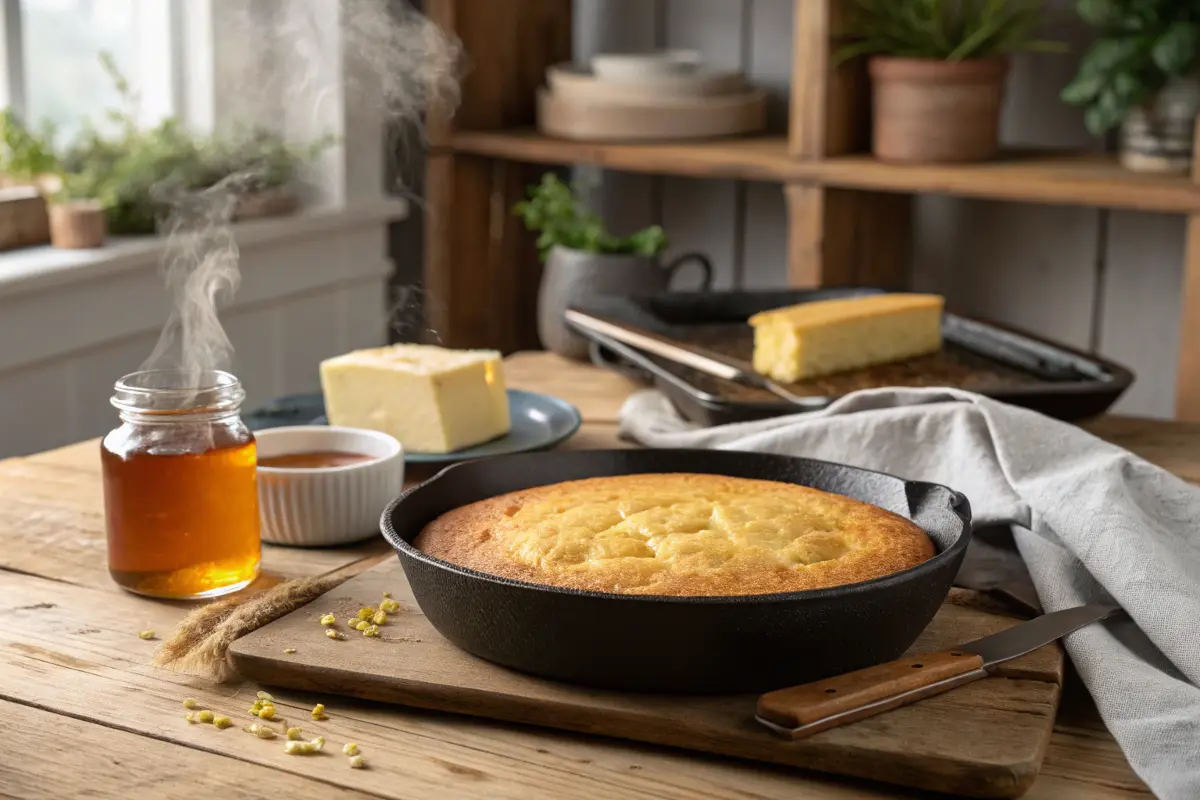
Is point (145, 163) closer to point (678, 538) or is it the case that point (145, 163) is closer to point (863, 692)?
point (678, 538)

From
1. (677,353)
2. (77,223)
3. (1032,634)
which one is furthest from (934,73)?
(1032,634)

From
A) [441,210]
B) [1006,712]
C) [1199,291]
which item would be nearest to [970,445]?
[1006,712]

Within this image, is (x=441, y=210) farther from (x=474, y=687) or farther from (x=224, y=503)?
(x=474, y=687)

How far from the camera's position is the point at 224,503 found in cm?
115

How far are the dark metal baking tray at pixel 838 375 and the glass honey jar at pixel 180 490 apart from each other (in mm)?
613

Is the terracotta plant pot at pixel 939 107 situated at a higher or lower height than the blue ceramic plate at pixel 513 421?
higher

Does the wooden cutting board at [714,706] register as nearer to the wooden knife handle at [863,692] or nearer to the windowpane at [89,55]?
the wooden knife handle at [863,692]

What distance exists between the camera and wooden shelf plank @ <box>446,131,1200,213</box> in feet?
7.47

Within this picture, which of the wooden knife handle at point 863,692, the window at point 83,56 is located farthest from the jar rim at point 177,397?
the window at point 83,56

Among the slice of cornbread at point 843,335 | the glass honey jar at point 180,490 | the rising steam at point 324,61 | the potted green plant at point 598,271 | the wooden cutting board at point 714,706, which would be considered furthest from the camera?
the rising steam at point 324,61

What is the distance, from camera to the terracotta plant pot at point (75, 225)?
8.02 feet

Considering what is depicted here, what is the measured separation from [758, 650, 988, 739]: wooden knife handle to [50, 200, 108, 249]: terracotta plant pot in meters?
1.90

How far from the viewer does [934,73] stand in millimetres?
2457

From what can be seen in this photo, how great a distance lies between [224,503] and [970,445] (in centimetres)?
70
